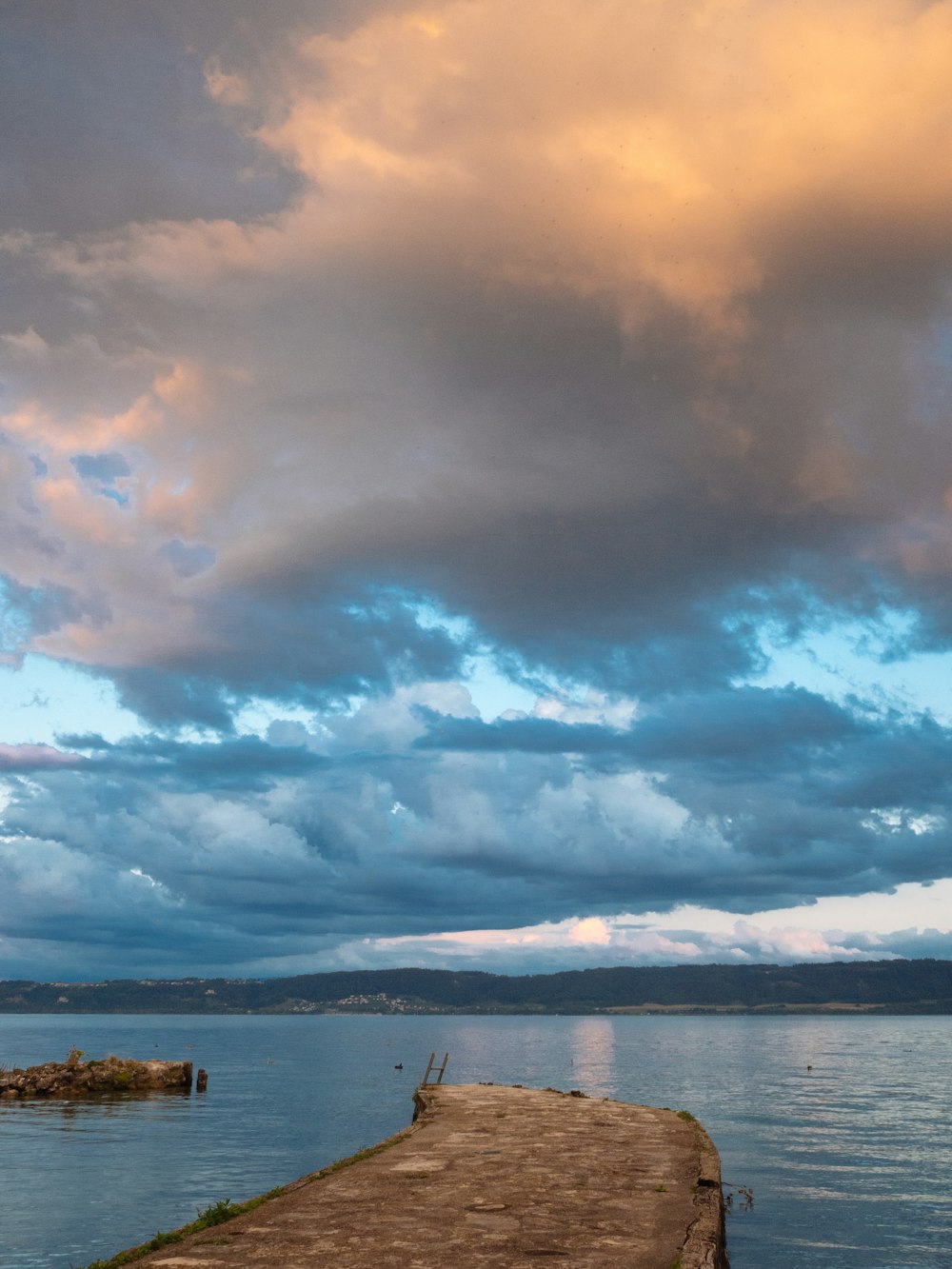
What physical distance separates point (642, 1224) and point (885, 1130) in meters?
64.0

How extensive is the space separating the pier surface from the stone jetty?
68454 millimetres

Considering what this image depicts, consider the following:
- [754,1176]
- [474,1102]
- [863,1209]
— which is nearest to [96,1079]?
[474,1102]

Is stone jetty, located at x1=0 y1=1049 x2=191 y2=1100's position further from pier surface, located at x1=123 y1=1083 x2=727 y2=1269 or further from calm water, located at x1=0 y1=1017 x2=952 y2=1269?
pier surface, located at x1=123 y1=1083 x2=727 y2=1269

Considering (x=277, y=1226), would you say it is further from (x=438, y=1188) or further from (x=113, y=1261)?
(x=438, y=1188)

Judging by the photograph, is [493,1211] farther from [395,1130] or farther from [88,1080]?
[88,1080]

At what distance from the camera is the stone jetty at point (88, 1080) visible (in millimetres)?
95688

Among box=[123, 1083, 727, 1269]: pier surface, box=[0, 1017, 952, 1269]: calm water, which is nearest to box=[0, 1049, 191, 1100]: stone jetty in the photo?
box=[0, 1017, 952, 1269]: calm water

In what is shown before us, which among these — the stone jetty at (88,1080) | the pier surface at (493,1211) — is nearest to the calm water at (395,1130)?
the stone jetty at (88,1080)

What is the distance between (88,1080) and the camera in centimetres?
9831

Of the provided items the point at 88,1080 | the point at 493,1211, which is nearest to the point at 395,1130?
the point at 88,1080

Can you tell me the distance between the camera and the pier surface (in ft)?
66.0

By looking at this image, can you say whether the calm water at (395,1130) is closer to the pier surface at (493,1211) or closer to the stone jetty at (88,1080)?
the stone jetty at (88,1080)

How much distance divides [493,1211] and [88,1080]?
86.8 m

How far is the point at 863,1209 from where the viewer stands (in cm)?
4600
